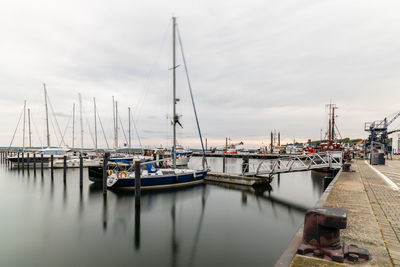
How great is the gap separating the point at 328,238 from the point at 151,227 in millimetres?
11097

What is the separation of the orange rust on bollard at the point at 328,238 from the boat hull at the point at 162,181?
1839cm

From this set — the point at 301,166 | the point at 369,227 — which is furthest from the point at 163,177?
the point at 369,227

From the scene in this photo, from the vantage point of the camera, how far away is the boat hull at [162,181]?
20.7 m

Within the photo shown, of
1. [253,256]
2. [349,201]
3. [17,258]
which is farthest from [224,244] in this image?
[17,258]

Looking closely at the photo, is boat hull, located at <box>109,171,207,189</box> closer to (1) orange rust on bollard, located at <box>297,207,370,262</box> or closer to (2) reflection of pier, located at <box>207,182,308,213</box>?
(2) reflection of pier, located at <box>207,182,308,213</box>

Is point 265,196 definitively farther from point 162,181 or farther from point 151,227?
point 151,227

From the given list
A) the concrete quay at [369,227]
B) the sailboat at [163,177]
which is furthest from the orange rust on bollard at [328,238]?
the sailboat at [163,177]

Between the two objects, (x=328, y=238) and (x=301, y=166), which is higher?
(x=328, y=238)

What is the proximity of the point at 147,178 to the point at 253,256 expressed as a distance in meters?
14.0

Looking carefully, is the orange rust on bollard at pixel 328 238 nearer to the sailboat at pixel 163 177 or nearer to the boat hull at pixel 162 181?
the sailboat at pixel 163 177

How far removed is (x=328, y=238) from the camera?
412 centimetres

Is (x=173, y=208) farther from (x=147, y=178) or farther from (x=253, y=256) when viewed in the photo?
(x=253, y=256)

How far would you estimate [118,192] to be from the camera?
69.2 ft

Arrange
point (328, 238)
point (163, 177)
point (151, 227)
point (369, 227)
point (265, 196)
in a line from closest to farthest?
point (328, 238)
point (369, 227)
point (151, 227)
point (265, 196)
point (163, 177)
